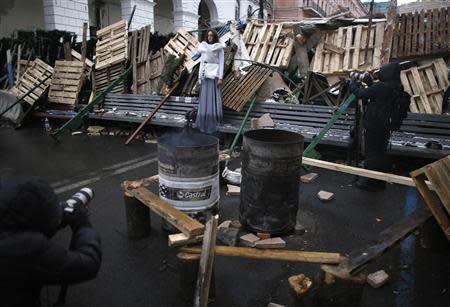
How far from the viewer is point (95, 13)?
18984mm

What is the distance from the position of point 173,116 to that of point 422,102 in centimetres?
548

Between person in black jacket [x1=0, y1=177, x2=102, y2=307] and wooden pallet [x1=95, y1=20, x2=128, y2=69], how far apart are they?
8.46 m

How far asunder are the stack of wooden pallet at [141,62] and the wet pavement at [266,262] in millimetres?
3916

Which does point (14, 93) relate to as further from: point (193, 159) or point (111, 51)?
point (193, 159)

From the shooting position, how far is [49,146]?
7.73m

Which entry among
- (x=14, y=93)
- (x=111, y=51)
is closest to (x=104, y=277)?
(x=111, y=51)

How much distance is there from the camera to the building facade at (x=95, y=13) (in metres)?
13.6

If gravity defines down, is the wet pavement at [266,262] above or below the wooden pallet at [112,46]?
below

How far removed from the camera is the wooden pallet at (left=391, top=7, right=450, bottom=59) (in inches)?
289

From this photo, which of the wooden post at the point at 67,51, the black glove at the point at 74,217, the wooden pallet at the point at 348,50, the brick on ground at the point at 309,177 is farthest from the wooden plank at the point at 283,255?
the wooden post at the point at 67,51

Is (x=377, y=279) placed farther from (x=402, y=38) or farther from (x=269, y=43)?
(x=269, y=43)

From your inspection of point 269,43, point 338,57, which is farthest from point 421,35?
point 269,43

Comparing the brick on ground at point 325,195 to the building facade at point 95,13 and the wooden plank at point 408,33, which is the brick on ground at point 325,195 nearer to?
the wooden plank at point 408,33

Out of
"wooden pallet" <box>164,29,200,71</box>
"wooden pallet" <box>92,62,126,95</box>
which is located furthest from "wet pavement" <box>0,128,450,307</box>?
"wooden pallet" <box>164,29,200,71</box>
